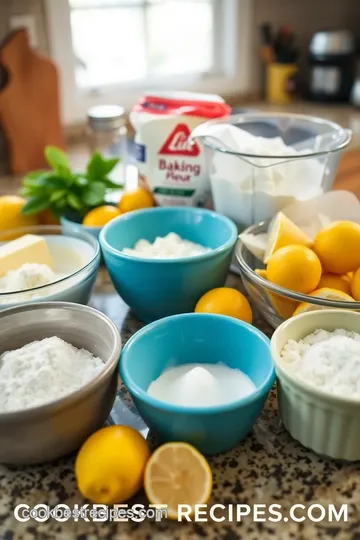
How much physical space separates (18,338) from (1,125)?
873mm

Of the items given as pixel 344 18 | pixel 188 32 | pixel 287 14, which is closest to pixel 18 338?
pixel 188 32

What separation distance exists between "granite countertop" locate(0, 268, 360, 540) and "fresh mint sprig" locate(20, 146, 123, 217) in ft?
1.49

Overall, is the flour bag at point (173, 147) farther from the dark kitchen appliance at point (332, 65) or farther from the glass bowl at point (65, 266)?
the dark kitchen appliance at point (332, 65)

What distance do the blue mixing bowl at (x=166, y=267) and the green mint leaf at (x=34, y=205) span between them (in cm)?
18

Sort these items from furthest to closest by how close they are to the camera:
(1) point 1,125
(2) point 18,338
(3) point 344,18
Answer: (3) point 344,18, (1) point 1,125, (2) point 18,338

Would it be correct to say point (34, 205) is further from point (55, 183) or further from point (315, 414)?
point (315, 414)

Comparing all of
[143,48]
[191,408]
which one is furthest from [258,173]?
[143,48]

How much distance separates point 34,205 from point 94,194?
0.11 m

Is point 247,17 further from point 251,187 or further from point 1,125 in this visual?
point 251,187

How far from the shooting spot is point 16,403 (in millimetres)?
552

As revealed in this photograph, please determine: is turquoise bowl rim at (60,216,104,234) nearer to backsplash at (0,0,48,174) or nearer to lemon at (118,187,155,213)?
lemon at (118,187,155,213)

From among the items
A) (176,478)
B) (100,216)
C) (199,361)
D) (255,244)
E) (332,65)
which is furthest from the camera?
(332,65)

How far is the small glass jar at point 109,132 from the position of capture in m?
1.18

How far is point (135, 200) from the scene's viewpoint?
3.24 ft
